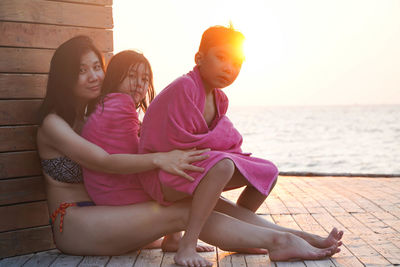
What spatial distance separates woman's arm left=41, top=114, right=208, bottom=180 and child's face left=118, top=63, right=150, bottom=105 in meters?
0.38

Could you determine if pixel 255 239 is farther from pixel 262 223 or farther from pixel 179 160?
pixel 179 160

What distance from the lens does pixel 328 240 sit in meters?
2.57

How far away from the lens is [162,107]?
2447 millimetres

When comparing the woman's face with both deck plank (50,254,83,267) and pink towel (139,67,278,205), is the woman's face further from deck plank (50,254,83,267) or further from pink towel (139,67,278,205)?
deck plank (50,254,83,267)

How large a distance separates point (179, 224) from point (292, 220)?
145 cm

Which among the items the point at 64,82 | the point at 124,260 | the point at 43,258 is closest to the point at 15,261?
the point at 43,258

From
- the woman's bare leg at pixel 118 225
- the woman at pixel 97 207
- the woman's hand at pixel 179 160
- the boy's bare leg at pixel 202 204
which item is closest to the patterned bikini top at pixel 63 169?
the woman at pixel 97 207

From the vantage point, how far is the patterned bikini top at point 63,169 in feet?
8.71

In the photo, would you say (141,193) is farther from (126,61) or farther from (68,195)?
(126,61)

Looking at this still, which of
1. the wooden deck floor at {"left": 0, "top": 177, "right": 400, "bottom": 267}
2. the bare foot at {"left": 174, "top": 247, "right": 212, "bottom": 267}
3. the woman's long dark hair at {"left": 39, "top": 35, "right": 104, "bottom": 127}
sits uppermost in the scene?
the woman's long dark hair at {"left": 39, "top": 35, "right": 104, "bottom": 127}

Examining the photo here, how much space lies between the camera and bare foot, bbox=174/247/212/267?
235 centimetres

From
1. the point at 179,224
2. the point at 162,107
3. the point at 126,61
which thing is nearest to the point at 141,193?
the point at 179,224

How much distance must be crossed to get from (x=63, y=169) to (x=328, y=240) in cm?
148

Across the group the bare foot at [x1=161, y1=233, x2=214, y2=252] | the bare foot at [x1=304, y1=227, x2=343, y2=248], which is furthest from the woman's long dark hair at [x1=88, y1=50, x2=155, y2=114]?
the bare foot at [x1=304, y1=227, x2=343, y2=248]
